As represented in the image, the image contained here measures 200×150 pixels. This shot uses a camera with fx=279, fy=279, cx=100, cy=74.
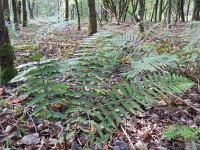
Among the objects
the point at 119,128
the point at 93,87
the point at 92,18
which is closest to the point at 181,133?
the point at 119,128

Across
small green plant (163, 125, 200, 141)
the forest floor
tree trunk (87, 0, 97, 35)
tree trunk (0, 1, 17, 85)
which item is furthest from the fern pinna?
tree trunk (87, 0, 97, 35)

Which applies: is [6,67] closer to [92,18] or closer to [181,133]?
[181,133]

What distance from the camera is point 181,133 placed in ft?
7.70

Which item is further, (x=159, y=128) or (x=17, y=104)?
(x=17, y=104)

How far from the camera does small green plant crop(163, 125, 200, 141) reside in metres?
2.32

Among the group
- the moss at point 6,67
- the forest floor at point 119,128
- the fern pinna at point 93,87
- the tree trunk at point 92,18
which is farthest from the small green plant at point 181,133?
the tree trunk at point 92,18

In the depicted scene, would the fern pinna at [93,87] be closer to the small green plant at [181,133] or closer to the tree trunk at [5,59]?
the small green plant at [181,133]

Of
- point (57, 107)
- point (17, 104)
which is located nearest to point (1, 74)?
point (17, 104)

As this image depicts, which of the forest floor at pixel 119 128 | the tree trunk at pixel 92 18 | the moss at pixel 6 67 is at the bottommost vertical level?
the forest floor at pixel 119 128

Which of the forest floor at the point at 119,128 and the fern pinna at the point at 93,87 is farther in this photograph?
the forest floor at the point at 119,128

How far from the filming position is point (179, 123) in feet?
9.06

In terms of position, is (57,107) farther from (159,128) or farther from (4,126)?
(159,128)

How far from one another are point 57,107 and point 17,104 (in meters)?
0.48

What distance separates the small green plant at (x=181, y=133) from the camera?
2.32 meters
